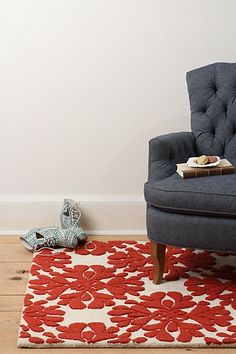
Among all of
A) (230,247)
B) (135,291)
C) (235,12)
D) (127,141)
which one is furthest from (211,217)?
(235,12)

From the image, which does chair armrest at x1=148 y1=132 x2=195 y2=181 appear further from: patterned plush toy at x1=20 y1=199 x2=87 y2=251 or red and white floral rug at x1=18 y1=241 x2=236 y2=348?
patterned plush toy at x1=20 y1=199 x2=87 y2=251

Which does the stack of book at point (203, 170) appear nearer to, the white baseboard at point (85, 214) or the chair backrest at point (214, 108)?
the chair backrest at point (214, 108)

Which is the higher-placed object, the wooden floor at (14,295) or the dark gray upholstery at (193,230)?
the dark gray upholstery at (193,230)

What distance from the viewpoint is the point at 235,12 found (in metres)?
3.61

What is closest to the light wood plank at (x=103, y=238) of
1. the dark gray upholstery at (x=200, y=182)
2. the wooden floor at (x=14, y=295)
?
the wooden floor at (x=14, y=295)

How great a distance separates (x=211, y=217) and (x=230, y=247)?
144 millimetres

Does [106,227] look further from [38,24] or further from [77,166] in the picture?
[38,24]

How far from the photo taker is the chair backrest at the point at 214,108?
3.32 m

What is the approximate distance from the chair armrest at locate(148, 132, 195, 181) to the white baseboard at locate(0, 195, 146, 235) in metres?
0.63

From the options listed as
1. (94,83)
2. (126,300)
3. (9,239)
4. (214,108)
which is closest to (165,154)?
(214,108)

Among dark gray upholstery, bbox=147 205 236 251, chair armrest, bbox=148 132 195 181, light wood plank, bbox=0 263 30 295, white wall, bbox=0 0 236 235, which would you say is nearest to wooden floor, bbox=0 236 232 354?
light wood plank, bbox=0 263 30 295

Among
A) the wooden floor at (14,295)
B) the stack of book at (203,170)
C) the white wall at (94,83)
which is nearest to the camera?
the wooden floor at (14,295)

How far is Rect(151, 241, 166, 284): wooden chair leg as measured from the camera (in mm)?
3004

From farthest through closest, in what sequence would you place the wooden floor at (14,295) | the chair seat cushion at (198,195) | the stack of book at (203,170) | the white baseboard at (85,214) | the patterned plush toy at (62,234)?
Result: the white baseboard at (85,214) → the patterned plush toy at (62,234) → the stack of book at (203,170) → the chair seat cushion at (198,195) → the wooden floor at (14,295)
